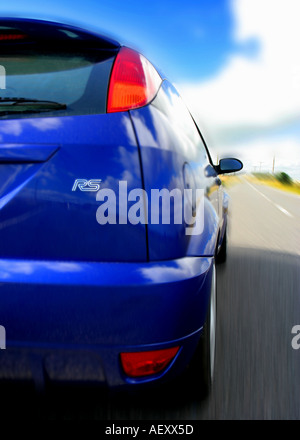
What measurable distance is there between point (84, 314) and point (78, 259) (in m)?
0.20

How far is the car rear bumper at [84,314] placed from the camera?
1.52 m

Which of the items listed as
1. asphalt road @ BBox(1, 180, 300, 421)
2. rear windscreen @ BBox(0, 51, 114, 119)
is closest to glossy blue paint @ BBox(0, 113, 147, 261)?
rear windscreen @ BBox(0, 51, 114, 119)

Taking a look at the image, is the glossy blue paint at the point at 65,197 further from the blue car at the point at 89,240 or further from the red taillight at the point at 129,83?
the red taillight at the point at 129,83

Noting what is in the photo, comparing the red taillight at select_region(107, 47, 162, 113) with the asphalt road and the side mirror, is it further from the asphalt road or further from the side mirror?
the side mirror

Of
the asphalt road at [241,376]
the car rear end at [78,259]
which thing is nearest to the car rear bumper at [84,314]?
the car rear end at [78,259]

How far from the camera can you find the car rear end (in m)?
1.53

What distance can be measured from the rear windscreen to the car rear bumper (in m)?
0.60

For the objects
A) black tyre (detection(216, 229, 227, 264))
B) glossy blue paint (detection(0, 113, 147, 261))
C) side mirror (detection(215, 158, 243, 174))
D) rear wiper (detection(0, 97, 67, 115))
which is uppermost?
rear wiper (detection(0, 97, 67, 115))

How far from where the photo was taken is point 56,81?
1669 millimetres

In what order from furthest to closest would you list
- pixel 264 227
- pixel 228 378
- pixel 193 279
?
pixel 264 227
pixel 228 378
pixel 193 279

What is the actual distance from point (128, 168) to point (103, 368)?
0.77 meters

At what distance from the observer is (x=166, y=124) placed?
5.66 ft

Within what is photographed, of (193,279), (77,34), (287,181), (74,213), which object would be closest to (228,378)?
(193,279)

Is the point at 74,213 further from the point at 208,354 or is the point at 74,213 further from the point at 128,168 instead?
the point at 208,354
